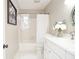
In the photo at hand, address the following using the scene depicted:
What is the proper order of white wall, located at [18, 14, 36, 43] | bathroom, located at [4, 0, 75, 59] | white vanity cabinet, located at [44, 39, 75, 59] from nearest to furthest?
white vanity cabinet, located at [44, 39, 75, 59], bathroom, located at [4, 0, 75, 59], white wall, located at [18, 14, 36, 43]

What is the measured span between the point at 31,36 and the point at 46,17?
1688mm

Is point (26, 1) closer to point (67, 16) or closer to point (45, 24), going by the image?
point (45, 24)

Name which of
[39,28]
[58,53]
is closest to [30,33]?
[39,28]

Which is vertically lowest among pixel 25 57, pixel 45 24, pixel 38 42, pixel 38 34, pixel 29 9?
pixel 25 57

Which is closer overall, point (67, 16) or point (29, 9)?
point (67, 16)

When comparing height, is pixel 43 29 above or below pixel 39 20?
below

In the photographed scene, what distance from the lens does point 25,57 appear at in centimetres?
446

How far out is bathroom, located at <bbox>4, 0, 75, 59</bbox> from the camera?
9.28ft

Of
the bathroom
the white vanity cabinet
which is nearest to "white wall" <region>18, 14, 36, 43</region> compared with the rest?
the bathroom

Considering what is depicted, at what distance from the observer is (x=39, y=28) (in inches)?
218

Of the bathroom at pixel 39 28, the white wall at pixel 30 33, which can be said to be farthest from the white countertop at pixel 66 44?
the white wall at pixel 30 33

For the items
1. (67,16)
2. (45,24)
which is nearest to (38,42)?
(45,24)

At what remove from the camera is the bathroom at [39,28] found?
2.83 m

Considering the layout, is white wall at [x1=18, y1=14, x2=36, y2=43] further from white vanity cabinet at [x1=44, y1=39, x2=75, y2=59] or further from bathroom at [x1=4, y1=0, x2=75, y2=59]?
white vanity cabinet at [x1=44, y1=39, x2=75, y2=59]
